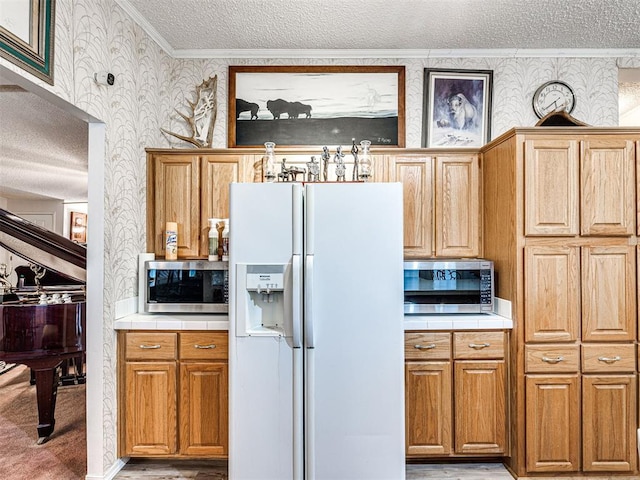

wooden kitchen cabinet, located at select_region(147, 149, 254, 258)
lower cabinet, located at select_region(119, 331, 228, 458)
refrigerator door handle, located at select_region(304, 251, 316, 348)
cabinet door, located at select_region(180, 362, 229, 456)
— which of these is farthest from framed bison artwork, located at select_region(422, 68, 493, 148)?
cabinet door, located at select_region(180, 362, 229, 456)

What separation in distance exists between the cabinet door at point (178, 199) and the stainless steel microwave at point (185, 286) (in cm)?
28

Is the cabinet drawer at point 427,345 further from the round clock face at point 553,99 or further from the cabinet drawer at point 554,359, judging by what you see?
the round clock face at point 553,99

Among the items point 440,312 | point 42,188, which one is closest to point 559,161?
point 440,312

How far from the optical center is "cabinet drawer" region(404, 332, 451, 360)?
2510 mm

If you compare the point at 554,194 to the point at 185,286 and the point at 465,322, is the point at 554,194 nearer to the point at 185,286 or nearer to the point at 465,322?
the point at 465,322

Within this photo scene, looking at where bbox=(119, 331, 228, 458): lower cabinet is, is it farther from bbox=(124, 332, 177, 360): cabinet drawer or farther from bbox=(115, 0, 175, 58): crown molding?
bbox=(115, 0, 175, 58): crown molding

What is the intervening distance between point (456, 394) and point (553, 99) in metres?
2.24

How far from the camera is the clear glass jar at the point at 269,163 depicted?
279cm

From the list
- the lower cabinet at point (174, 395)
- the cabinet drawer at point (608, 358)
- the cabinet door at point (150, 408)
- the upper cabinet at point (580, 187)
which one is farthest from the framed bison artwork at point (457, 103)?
the cabinet door at point (150, 408)

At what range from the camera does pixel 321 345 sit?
7.20ft

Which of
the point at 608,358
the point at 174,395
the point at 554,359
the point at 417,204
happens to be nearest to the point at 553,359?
the point at 554,359

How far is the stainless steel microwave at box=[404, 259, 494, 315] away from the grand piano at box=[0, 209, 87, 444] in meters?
2.12

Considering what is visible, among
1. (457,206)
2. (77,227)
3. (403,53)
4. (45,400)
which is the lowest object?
(45,400)

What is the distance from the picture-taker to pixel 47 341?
8.66 ft
